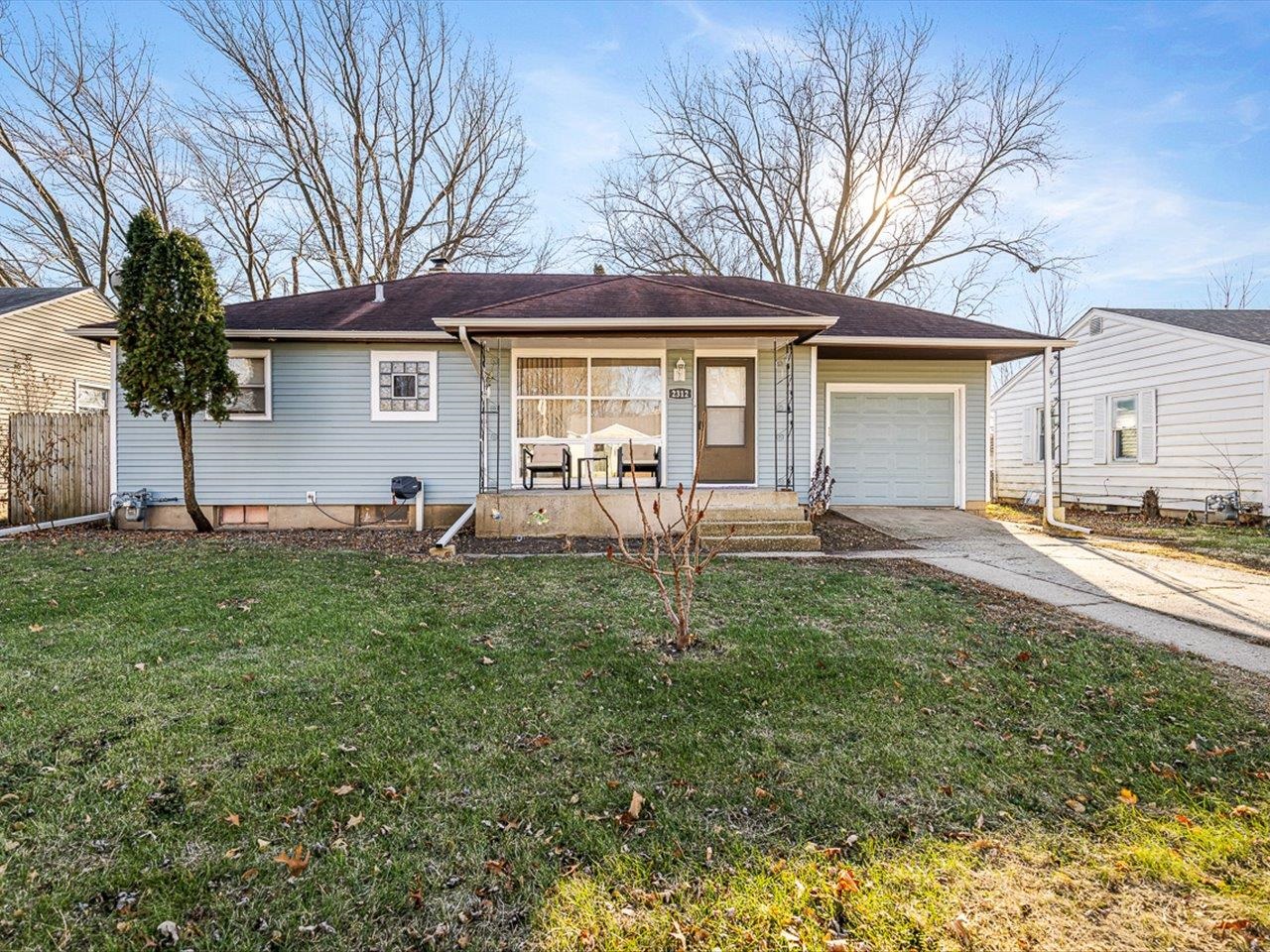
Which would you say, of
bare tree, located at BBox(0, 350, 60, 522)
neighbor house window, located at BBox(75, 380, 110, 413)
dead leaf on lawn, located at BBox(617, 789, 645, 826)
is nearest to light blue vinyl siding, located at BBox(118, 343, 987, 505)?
bare tree, located at BBox(0, 350, 60, 522)

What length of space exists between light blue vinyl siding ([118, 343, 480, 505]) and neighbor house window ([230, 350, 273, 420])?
0.10 meters

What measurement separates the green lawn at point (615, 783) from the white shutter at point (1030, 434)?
11.8 metres

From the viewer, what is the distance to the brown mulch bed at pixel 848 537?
7816mm

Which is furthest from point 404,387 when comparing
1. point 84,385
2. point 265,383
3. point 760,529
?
point 84,385

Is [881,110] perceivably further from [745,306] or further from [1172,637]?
[1172,637]

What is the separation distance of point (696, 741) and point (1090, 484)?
1408 centimetres

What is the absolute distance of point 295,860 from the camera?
6.61 feet

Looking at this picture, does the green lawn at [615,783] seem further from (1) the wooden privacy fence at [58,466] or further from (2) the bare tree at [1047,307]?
(2) the bare tree at [1047,307]

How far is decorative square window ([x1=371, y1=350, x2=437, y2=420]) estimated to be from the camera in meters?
9.45

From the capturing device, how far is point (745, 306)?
843cm

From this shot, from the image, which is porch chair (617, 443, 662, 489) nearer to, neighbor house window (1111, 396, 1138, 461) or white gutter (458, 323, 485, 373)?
white gutter (458, 323, 485, 373)

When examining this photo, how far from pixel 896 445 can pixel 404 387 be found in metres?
8.65

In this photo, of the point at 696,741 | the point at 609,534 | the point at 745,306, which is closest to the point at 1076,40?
the point at 745,306

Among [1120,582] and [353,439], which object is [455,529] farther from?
[1120,582]
